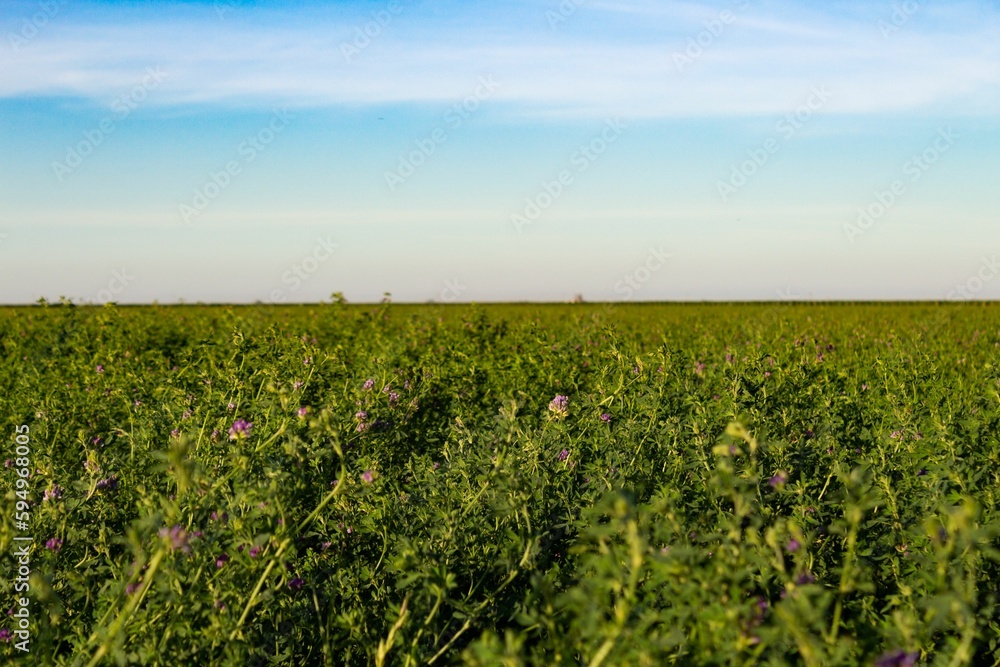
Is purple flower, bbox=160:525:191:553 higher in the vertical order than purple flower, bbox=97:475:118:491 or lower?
higher

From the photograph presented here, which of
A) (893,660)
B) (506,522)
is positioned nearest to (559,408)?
(506,522)

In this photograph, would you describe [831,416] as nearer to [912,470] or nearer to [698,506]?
[912,470]

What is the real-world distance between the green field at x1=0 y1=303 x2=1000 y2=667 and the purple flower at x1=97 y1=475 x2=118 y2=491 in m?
0.02

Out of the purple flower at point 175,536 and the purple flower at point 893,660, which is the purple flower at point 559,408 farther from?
the purple flower at point 893,660

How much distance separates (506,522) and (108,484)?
170cm

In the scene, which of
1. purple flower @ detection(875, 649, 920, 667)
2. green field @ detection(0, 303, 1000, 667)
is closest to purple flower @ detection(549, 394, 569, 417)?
green field @ detection(0, 303, 1000, 667)

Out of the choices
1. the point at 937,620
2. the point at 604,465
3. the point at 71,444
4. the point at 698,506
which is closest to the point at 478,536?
the point at 604,465

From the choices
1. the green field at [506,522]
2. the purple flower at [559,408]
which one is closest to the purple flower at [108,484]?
the green field at [506,522]

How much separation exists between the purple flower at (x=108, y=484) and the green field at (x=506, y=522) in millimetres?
23

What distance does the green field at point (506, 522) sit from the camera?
1.71 meters

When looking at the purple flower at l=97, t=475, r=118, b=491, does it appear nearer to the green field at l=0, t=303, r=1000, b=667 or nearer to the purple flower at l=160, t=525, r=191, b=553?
the green field at l=0, t=303, r=1000, b=667

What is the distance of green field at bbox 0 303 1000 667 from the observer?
5.62 feet

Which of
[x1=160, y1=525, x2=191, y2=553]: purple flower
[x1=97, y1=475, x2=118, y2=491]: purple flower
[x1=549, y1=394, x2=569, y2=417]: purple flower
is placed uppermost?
[x1=549, y1=394, x2=569, y2=417]: purple flower

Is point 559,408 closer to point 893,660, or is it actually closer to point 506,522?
point 506,522
